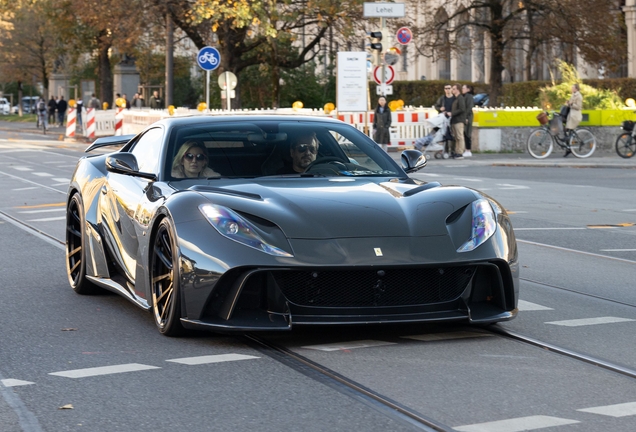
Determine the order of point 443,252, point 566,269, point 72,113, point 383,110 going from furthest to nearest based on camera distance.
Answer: point 72,113 → point 383,110 → point 566,269 → point 443,252

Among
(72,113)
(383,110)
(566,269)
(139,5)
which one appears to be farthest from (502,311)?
(72,113)

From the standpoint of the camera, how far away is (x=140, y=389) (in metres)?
5.33

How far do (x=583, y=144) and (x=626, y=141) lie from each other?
0.99 metres

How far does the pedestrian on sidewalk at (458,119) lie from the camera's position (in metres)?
28.5

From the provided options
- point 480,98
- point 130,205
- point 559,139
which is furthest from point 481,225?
point 480,98

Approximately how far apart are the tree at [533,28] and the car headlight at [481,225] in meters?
36.5

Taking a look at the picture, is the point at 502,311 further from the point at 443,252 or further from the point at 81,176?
the point at 81,176

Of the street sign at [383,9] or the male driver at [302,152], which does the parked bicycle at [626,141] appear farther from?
the male driver at [302,152]

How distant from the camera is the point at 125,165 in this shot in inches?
294

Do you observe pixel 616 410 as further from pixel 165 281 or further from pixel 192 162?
pixel 192 162

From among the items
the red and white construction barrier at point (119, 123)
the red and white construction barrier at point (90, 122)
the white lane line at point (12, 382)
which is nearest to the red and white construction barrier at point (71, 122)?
the red and white construction barrier at point (90, 122)

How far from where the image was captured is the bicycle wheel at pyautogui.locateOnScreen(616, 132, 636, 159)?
27812 millimetres

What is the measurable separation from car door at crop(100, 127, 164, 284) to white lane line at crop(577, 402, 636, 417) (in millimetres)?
2959

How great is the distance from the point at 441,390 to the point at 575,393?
22.9 inches
